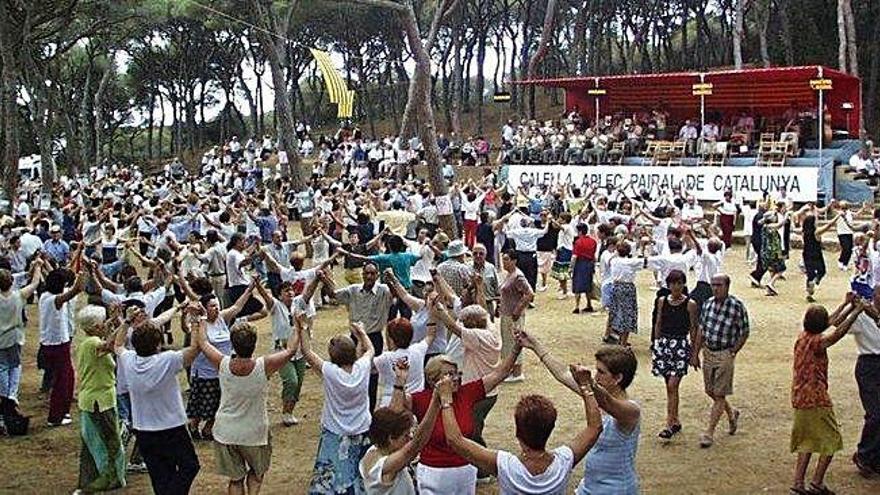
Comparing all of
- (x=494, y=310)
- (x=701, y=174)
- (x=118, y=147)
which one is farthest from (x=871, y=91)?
(x=118, y=147)

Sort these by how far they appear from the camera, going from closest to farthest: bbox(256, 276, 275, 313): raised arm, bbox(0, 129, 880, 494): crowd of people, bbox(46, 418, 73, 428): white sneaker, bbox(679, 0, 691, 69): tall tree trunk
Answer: bbox(0, 129, 880, 494): crowd of people, bbox(256, 276, 275, 313): raised arm, bbox(46, 418, 73, 428): white sneaker, bbox(679, 0, 691, 69): tall tree trunk

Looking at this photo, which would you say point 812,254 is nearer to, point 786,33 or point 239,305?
point 239,305

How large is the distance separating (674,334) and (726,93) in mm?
25399

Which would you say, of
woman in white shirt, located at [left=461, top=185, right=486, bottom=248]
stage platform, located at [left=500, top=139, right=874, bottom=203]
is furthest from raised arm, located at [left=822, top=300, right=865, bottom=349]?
stage platform, located at [left=500, top=139, right=874, bottom=203]

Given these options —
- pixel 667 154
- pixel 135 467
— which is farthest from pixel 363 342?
pixel 667 154

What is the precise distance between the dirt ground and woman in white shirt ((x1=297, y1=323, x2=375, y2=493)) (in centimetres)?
156

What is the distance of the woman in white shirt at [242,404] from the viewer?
655cm

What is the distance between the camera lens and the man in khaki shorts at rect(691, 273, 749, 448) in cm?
875

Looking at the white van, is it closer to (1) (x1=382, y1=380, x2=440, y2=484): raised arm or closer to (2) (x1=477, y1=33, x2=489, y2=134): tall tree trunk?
(2) (x1=477, y1=33, x2=489, y2=134): tall tree trunk

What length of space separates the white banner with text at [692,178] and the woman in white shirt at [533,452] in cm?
2225

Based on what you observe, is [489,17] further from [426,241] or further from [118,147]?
[426,241]

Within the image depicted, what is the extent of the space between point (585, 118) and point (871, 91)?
12511 mm

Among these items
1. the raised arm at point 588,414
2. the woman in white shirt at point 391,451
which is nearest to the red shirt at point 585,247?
the woman in white shirt at point 391,451

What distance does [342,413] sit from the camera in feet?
22.0
